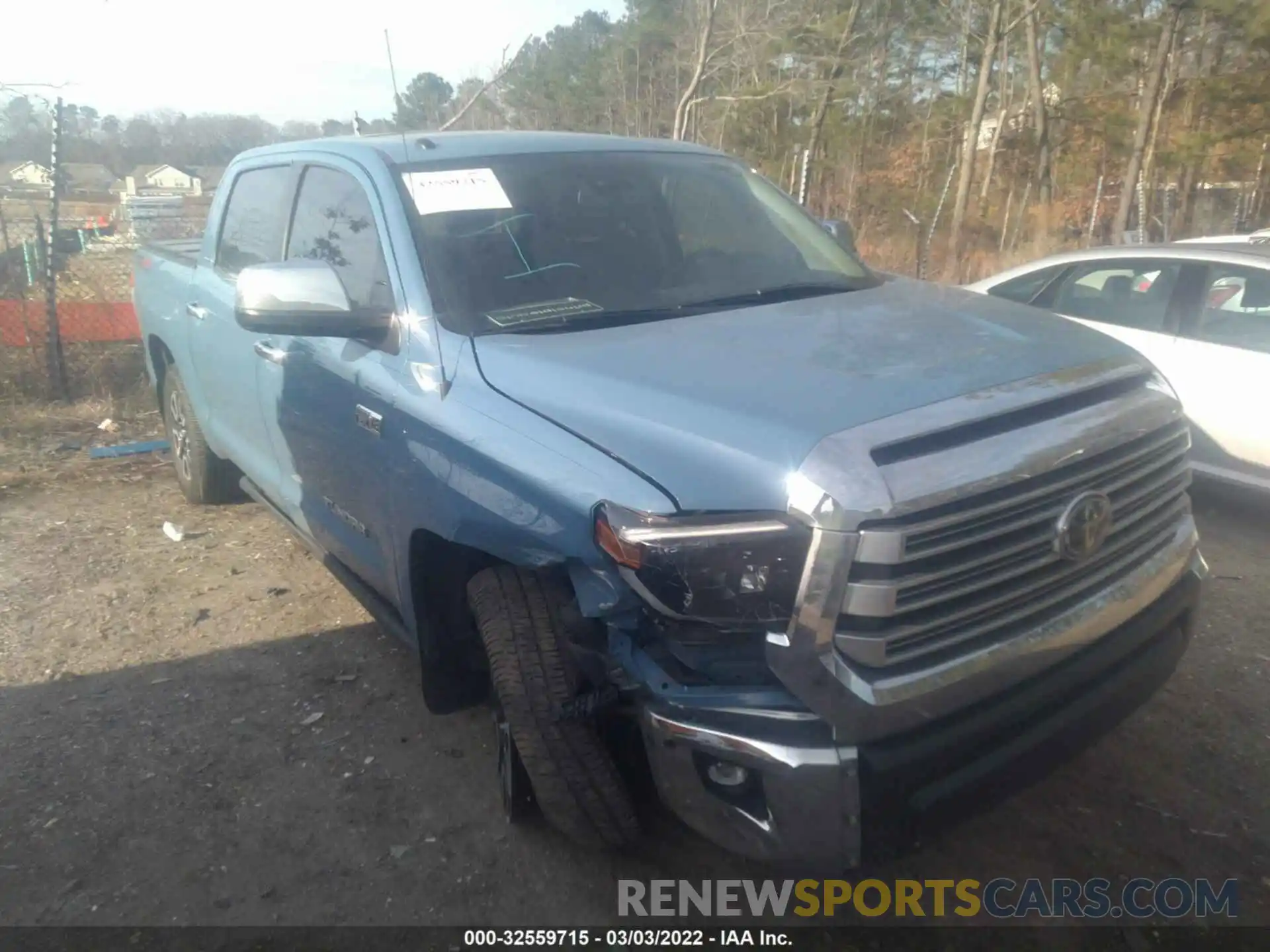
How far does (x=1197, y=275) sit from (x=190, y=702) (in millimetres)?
5504

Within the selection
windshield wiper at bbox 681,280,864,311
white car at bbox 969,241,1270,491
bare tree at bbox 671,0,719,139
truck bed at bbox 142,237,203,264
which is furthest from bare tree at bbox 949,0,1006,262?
windshield wiper at bbox 681,280,864,311

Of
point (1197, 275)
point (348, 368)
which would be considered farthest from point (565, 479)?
point (1197, 275)

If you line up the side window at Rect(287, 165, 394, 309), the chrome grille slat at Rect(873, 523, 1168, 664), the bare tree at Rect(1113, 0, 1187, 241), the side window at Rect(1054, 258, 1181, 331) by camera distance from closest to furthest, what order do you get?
1. the chrome grille slat at Rect(873, 523, 1168, 664)
2. the side window at Rect(287, 165, 394, 309)
3. the side window at Rect(1054, 258, 1181, 331)
4. the bare tree at Rect(1113, 0, 1187, 241)

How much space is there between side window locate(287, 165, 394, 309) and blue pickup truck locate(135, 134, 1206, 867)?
0.07 feet

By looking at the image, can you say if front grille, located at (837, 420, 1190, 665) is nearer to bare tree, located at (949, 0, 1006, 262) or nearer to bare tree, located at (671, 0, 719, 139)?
bare tree, located at (671, 0, 719, 139)

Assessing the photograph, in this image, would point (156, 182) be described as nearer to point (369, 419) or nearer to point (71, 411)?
point (71, 411)

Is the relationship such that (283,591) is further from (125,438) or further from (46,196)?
(46,196)

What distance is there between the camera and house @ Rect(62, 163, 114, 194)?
307 inches

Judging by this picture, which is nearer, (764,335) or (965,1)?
(764,335)

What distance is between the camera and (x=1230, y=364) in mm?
5113

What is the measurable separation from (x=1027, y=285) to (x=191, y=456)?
5295 millimetres

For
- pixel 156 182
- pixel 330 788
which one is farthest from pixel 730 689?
pixel 156 182

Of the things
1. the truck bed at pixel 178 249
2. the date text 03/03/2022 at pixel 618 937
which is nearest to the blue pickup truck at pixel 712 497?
the date text 03/03/2022 at pixel 618 937

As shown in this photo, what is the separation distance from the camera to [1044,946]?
2.41 meters
